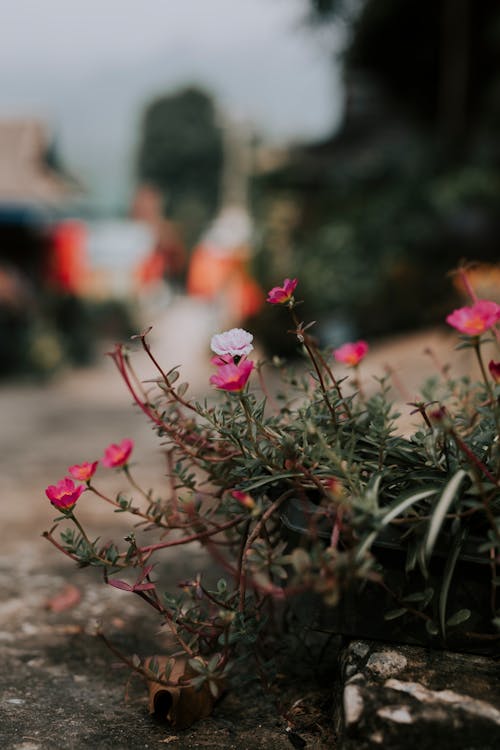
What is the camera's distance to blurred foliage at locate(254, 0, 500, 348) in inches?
401

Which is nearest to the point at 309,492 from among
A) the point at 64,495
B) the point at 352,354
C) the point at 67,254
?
the point at 352,354

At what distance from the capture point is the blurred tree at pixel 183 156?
51.4 m

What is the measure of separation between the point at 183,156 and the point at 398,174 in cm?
4297

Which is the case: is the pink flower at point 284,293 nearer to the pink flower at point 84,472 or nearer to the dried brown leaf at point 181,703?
the pink flower at point 84,472

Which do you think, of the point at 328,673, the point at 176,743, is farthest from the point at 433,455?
the point at 176,743

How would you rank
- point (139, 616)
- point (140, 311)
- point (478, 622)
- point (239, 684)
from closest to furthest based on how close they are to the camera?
point (478, 622), point (239, 684), point (139, 616), point (140, 311)

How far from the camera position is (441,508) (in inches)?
59.7

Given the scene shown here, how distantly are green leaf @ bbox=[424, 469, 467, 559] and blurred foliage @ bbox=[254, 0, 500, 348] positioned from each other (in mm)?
7113

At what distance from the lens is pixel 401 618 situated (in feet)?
5.90

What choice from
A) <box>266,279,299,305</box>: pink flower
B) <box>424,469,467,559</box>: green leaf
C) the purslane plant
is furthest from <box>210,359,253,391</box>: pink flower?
<box>424,469,467,559</box>: green leaf

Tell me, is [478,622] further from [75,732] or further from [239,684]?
[75,732]

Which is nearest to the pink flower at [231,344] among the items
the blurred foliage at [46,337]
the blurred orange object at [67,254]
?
the blurred foliage at [46,337]

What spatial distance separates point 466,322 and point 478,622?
660mm

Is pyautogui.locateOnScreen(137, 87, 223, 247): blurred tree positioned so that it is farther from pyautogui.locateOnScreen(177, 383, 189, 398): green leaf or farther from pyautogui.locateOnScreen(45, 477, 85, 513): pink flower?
pyautogui.locateOnScreen(45, 477, 85, 513): pink flower
